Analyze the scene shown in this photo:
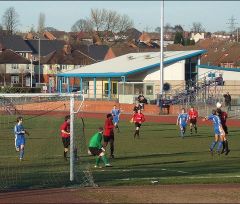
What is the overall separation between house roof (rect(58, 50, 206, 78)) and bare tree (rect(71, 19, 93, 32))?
72127 millimetres

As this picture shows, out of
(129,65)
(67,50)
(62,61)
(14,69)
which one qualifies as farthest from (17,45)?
(129,65)

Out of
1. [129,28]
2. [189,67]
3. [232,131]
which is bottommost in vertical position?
[232,131]

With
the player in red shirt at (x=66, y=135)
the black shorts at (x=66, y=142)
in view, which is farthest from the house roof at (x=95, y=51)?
the black shorts at (x=66, y=142)

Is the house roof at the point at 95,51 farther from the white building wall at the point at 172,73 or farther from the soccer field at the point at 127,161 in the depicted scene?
the soccer field at the point at 127,161

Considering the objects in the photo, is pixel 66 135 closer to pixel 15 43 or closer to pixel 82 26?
pixel 15 43

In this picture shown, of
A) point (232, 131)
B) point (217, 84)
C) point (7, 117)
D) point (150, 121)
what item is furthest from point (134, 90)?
point (7, 117)

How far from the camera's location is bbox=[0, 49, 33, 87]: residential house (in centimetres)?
10208

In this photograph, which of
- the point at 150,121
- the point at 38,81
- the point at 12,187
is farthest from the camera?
the point at 38,81

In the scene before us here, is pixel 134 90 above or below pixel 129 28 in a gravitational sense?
below

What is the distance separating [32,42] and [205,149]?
94087mm

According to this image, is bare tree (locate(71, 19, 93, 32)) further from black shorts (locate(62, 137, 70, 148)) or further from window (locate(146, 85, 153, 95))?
black shorts (locate(62, 137, 70, 148))

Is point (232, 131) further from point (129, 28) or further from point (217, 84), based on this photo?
point (129, 28)

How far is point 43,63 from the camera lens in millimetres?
108875

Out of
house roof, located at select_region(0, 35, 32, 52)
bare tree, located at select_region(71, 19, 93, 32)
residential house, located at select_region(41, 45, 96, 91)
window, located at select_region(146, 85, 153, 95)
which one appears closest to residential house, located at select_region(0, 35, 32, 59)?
house roof, located at select_region(0, 35, 32, 52)
